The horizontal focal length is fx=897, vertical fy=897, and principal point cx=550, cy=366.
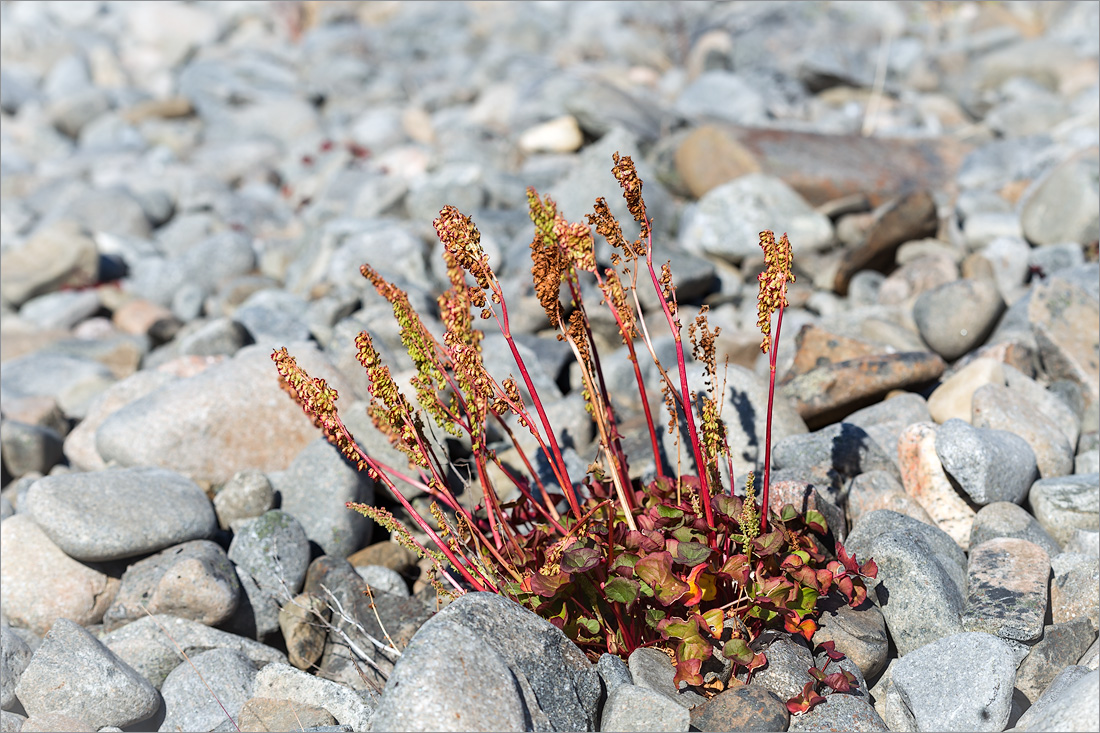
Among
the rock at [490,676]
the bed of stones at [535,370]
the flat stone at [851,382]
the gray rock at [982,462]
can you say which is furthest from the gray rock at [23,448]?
the gray rock at [982,462]

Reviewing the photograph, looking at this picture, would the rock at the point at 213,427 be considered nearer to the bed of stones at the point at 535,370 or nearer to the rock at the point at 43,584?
the bed of stones at the point at 535,370

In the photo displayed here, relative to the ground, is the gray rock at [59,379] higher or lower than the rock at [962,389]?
lower

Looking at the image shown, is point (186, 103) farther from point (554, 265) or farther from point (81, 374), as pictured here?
point (554, 265)

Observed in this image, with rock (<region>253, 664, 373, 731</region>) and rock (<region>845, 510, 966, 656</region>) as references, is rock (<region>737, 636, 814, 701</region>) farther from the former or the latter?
rock (<region>253, 664, 373, 731</region>)

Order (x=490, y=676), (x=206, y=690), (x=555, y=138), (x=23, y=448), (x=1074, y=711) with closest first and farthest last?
(x=1074, y=711), (x=490, y=676), (x=206, y=690), (x=23, y=448), (x=555, y=138)

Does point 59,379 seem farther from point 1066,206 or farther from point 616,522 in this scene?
point 1066,206

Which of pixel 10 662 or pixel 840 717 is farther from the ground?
pixel 840 717

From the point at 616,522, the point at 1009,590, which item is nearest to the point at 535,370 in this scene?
the point at 616,522
